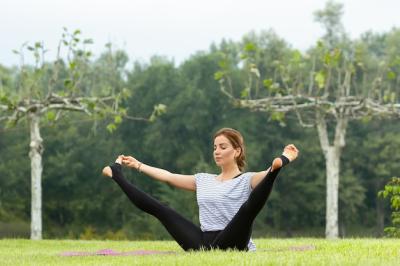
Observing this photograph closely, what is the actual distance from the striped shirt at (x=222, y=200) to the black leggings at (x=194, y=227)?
0.14 m

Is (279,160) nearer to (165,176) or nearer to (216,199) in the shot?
(216,199)

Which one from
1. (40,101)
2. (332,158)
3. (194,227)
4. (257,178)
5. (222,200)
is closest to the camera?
(257,178)

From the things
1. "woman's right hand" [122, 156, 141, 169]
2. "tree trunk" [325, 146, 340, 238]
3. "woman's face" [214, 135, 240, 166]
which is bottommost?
"tree trunk" [325, 146, 340, 238]

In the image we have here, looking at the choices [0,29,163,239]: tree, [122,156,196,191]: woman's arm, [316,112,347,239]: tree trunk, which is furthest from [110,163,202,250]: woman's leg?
[316,112,347,239]: tree trunk

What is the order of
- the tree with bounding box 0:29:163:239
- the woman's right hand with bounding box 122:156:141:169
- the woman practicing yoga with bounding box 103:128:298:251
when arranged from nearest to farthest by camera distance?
the woman practicing yoga with bounding box 103:128:298:251, the woman's right hand with bounding box 122:156:141:169, the tree with bounding box 0:29:163:239

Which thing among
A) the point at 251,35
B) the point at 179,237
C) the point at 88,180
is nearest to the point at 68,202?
the point at 88,180

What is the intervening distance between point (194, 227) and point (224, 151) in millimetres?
1051

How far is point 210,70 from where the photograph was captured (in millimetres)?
53281

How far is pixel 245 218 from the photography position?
8.44 metres

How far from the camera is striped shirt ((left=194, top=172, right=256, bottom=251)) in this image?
352 inches

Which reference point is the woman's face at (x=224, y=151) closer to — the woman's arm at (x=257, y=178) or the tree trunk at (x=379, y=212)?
the woman's arm at (x=257, y=178)

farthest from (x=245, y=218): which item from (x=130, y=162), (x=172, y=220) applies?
(x=130, y=162)

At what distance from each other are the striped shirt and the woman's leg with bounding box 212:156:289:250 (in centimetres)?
27

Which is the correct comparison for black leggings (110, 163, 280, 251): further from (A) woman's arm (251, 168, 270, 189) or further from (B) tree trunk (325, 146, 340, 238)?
(B) tree trunk (325, 146, 340, 238)
